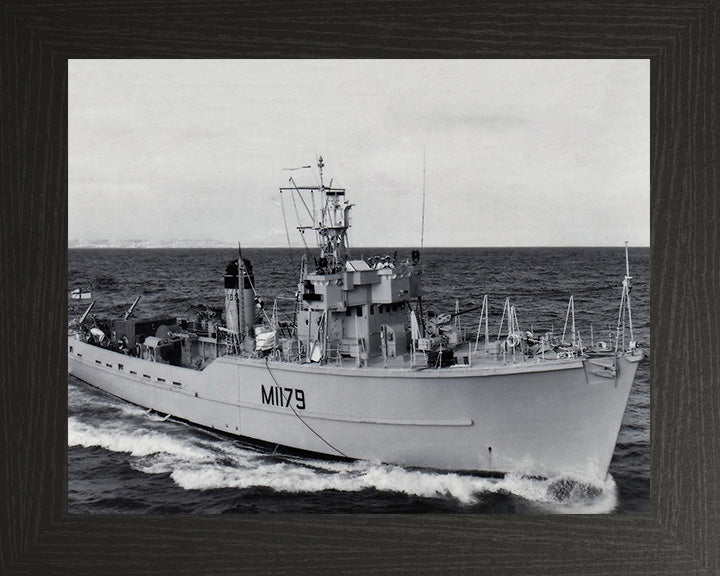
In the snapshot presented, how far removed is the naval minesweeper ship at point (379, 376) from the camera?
6.08 meters

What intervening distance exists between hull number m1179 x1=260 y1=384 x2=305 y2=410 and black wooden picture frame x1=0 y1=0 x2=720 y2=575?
1992 millimetres

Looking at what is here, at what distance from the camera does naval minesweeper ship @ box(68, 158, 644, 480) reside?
608 cm

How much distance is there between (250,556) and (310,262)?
3457 millimetres

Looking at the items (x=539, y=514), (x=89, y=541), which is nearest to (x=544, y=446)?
(x=539, y=514)

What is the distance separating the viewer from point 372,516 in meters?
5.18

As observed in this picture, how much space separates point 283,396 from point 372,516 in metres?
2.31

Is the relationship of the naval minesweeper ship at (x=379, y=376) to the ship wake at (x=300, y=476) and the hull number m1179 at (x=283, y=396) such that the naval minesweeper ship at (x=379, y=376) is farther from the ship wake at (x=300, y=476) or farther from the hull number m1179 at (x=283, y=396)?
the ship wake at (x=300, y=476)

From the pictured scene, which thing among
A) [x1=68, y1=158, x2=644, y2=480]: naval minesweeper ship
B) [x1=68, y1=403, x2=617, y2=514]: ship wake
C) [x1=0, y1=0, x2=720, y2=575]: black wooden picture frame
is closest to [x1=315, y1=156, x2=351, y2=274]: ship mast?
[x1=68, y1=158, x2=644, y2=480]: naval minesweeper ship

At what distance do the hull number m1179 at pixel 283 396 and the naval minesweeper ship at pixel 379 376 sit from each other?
14 mm

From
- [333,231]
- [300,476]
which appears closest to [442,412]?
[300,476]

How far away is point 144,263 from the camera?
742 centimetres

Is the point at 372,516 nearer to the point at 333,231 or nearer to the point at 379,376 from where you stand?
the point at 379,376

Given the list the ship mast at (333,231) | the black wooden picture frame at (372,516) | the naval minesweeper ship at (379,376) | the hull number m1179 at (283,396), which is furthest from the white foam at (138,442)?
the ship mast at (333,231)

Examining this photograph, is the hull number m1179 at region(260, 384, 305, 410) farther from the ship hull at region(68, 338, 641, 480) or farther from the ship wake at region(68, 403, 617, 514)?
the ship wake at region(68, 403, 617, 514)
